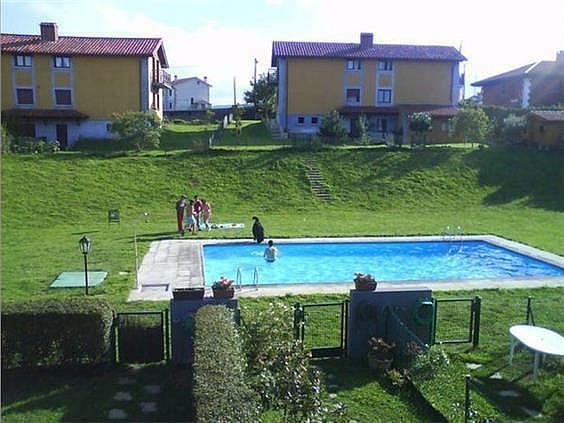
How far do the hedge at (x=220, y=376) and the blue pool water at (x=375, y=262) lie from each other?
9329 millimetres

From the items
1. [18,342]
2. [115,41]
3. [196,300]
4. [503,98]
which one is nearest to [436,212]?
[196,300]

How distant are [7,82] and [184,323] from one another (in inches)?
1591

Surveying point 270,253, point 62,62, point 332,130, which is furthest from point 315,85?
point 270,253

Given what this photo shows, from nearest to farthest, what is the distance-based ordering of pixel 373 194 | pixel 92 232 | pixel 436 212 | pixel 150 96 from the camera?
pixel 92 232
pixel 436 212
pixel 373 194
pixel 150 96

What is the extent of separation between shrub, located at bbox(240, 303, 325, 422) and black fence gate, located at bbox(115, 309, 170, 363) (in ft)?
6.22

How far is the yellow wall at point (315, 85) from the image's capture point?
47.9 meters

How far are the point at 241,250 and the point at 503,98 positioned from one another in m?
50.9

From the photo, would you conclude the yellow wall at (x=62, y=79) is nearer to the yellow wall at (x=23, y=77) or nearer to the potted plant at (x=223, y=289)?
the yellow wall at (x=23, y=77)

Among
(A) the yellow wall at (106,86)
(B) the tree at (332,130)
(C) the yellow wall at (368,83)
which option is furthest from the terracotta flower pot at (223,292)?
(C) the yellow wall at (368,83)

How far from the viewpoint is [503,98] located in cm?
6297

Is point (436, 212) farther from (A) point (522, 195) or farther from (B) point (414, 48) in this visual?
(B) point (414, 48)

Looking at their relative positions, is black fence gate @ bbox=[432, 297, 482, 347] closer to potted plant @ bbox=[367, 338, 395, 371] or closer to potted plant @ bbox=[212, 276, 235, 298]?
potted plant @ bbox=[367, 338, 395, 371]

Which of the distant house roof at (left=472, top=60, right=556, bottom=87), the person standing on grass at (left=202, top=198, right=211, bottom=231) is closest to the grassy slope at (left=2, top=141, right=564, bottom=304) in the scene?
the person standing on grass at (left=202, top=198, right=211, bottom=231)

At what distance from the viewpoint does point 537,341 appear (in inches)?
364
